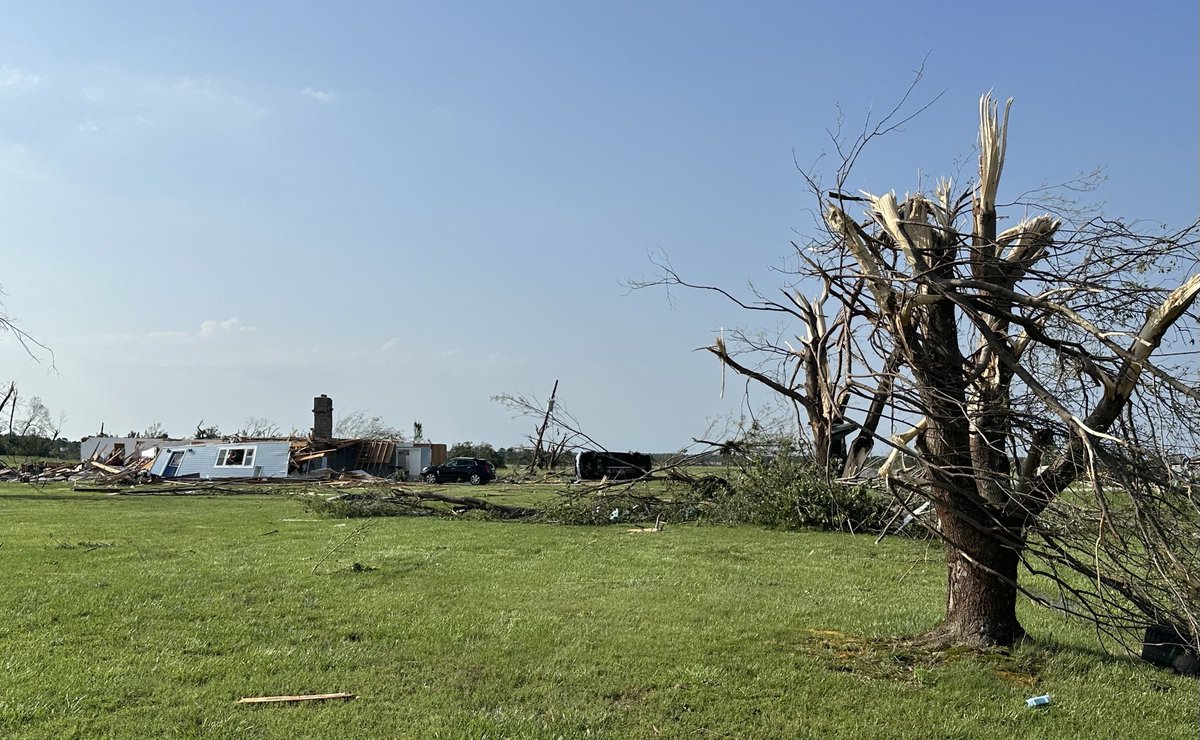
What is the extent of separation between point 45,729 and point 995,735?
502cm

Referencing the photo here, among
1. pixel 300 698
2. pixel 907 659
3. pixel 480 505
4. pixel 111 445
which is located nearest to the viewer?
pixel 300 698

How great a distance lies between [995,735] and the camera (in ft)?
15.3

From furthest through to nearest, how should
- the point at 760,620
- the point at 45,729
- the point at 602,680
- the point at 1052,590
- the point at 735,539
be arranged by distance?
the point at 735,539 → the point at 1052,590 → the point at 760,620 → the point at 602,680 → the point at 45,729

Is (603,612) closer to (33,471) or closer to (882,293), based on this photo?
(882,293)

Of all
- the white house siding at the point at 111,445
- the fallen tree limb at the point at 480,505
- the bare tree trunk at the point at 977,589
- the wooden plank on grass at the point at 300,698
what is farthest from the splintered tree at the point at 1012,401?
the white house siding at the point at 111,445

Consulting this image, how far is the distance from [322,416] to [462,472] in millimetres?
10198

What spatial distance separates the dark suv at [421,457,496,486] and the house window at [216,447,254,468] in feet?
23.8

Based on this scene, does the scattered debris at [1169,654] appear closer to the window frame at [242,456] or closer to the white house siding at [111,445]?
the window frame at [242,456]

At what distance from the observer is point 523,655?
6.12m

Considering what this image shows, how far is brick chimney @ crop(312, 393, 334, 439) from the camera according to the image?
43.9 metres

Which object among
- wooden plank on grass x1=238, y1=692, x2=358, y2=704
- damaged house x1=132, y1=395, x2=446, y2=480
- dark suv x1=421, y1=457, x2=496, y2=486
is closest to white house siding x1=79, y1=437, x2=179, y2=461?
damaged house x1=132, y1=395, x2=446, y2=480

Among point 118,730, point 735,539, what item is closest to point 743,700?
point 118,730

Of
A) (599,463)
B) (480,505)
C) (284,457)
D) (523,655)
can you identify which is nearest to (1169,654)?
(523,655)

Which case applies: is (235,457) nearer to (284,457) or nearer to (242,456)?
(242,456)
